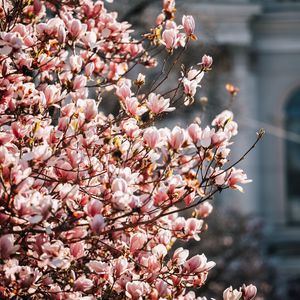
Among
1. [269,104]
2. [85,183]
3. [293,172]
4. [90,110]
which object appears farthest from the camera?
[293,172]

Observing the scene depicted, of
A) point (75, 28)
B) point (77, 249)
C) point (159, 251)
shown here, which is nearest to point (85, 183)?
point (77, 249)

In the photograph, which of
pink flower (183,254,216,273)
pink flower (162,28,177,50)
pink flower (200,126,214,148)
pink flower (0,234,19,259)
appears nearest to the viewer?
pink flower (0,234,19,259)

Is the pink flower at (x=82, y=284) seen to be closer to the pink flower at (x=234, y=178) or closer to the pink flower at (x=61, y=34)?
the pink flower at (x=234, y=178)

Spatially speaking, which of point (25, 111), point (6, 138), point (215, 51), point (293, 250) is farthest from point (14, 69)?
point (293, 250)

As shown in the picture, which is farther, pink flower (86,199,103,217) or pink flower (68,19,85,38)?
pink flower (68,19,85,38)

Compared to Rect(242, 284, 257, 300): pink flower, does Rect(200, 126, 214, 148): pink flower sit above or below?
above

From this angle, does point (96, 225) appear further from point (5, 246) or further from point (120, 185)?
point (5, 246)

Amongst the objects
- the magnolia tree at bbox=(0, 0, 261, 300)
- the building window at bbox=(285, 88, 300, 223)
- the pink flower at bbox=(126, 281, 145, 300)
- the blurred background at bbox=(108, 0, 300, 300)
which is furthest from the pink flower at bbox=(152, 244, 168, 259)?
the building window at bbox=(285, 88, 300, 223)

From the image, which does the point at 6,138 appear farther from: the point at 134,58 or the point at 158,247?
the point at 134,58

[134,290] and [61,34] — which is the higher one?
[61,34]

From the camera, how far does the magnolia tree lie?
10.8 ft

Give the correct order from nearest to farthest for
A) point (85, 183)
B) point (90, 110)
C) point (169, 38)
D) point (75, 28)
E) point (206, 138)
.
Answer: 1. point (90, 110)
2. point (206, 138)
3. point (85, 183)
4. point (75, 28)
5. point (169, 38)

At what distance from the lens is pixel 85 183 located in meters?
3.68

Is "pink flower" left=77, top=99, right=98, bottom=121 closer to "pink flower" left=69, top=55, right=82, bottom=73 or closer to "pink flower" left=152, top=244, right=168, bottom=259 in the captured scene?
"pink flower" left=69, top=55, right=82, bottom=73
